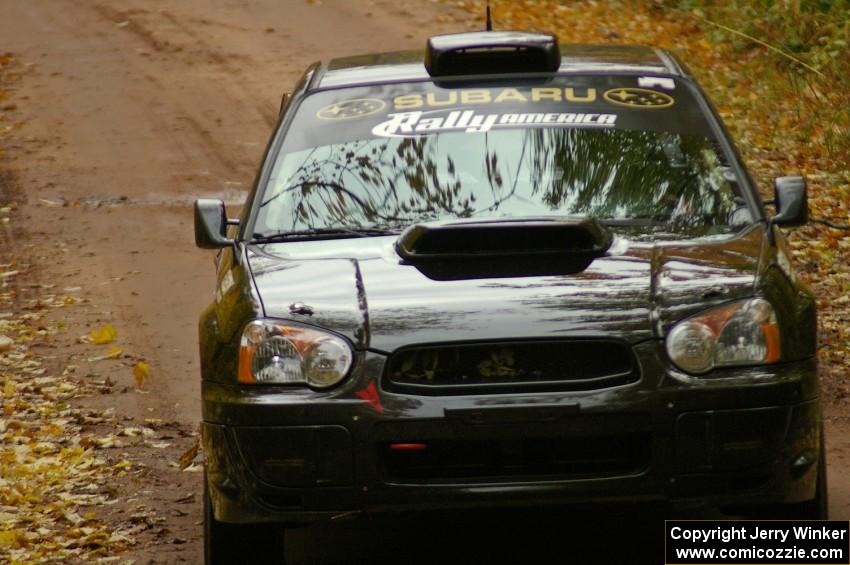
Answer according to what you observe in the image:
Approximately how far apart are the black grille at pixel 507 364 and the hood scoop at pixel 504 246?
0.37 meters

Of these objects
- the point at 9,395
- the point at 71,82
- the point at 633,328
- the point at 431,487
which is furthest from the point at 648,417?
the point at 71,82

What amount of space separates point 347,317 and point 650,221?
4.34 feet

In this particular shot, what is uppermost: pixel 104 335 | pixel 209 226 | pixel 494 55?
pixel 494 55

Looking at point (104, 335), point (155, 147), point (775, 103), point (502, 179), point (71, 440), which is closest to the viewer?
point (502, 179)

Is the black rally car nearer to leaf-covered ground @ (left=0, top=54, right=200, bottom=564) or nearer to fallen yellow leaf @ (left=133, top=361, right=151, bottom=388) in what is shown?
leaf-covered ground @ (left=0, top=54, right=200, bottom=564)

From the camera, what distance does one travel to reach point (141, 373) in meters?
8.44

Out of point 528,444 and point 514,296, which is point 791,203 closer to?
point 514,296

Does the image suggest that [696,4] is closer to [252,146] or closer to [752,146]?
[752,146]

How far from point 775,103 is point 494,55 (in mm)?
8833

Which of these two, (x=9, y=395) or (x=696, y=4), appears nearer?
(x=9, y=395)

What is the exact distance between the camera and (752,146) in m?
13.5

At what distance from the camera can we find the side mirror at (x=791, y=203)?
216 inches

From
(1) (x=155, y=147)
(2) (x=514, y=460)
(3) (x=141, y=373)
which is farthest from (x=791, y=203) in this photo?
(1) (x=155, y=147)

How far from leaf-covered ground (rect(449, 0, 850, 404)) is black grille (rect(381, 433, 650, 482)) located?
3.31 m
